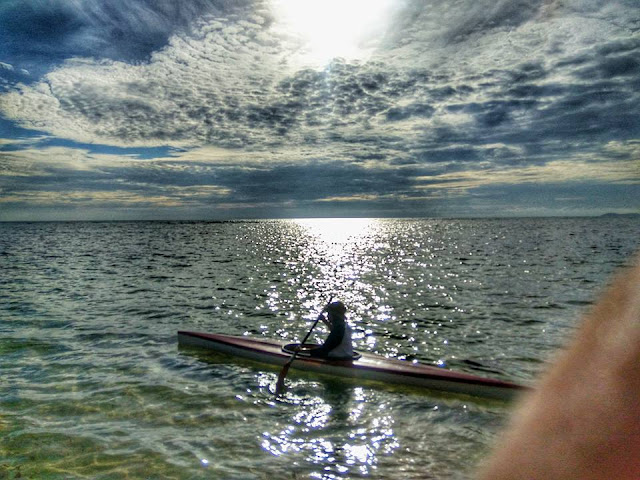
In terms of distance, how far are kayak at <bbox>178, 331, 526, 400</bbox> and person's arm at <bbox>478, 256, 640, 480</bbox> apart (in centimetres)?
1151

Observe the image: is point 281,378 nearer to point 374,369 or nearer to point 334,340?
point 334,340

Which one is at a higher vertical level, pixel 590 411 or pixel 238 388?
pixel 590 411

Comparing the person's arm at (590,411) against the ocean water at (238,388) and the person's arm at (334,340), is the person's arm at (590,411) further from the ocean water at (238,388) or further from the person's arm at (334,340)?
the person's arm at (334,340)

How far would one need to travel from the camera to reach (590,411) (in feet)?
1.20

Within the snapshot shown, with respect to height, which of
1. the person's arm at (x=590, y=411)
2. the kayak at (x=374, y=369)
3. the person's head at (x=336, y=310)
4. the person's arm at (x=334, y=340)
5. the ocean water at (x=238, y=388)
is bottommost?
the ocean water at (x=238, y=388)

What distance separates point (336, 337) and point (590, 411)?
13426 millimetres

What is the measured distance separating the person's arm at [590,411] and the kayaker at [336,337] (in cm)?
1269

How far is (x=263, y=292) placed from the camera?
31375 millimetres

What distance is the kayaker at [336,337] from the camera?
42.9ft

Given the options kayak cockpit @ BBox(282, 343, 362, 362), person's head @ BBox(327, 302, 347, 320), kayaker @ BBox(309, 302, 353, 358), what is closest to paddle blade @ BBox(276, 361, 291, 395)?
kayak cockpit @ BBox(282, 343, 362, 362)

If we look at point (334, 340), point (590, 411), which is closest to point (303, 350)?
point (334, 340)

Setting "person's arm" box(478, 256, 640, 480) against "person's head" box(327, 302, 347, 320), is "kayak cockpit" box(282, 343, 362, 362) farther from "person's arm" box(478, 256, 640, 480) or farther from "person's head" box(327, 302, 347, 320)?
"person's arm" box(478, 256, 640, 480)

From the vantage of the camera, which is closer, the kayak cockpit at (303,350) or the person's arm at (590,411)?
the person's arm at (590,411)

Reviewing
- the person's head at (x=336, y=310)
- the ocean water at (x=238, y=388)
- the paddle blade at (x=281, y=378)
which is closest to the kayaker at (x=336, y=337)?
the person's head at (x=336, y=310)
